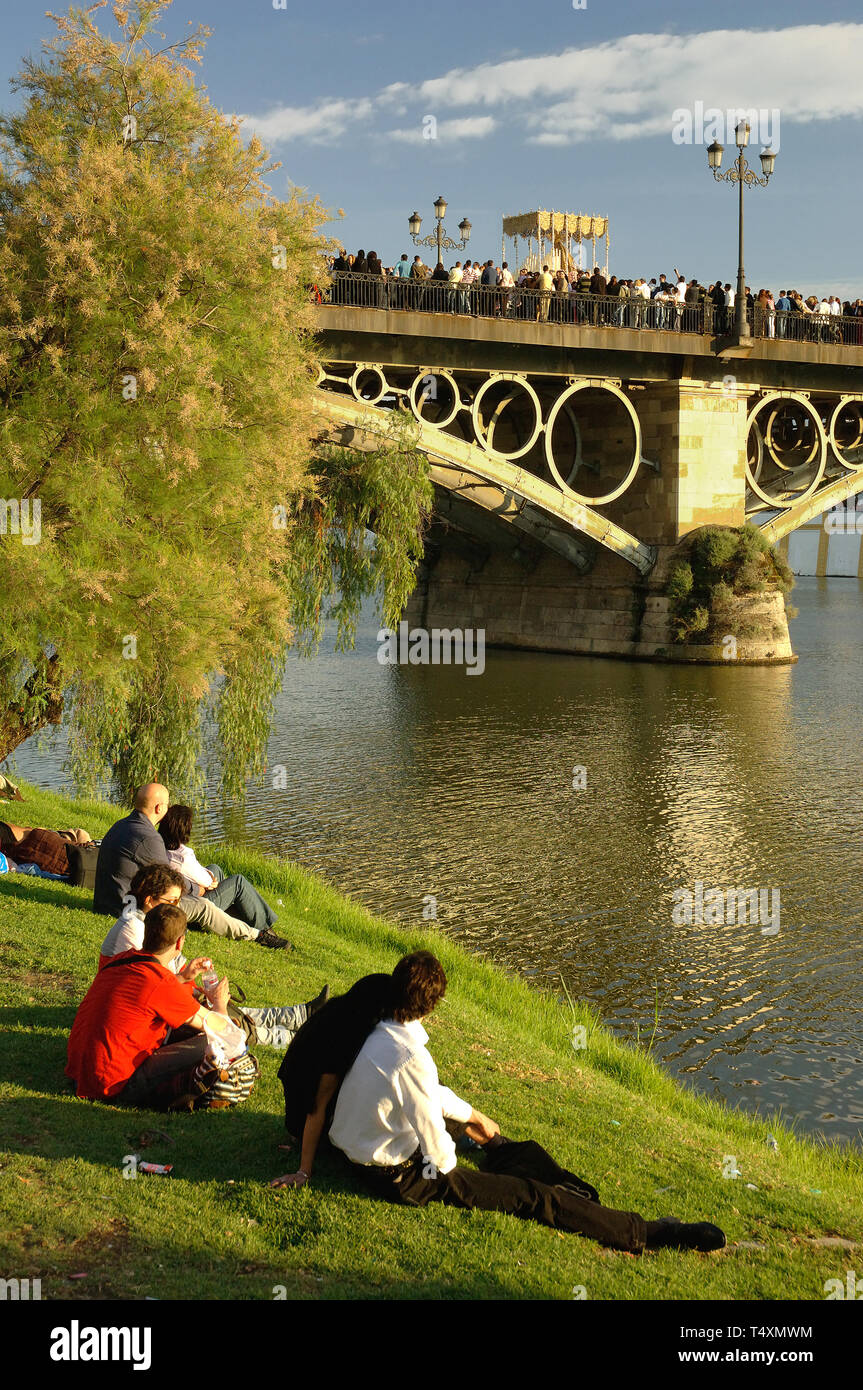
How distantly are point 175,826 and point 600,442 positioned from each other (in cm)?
2705

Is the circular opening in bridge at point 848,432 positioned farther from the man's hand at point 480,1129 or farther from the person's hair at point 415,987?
the person's hair at point 415,987

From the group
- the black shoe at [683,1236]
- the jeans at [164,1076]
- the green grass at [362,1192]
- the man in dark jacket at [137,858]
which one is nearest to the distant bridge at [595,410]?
the man in dark jacket at [137,858]

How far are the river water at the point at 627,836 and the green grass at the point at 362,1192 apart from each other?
1.57 metres

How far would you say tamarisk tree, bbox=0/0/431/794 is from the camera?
11.9 meters

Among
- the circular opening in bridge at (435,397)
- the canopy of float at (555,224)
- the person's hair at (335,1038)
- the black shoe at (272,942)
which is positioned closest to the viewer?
the person's hair at (335,1038)

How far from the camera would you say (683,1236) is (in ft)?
17.7

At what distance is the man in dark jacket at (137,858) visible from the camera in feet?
29.8

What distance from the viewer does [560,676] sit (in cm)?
3189

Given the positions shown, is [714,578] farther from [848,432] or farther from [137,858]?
[137,858]

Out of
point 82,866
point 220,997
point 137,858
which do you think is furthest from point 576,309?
point 220,997
